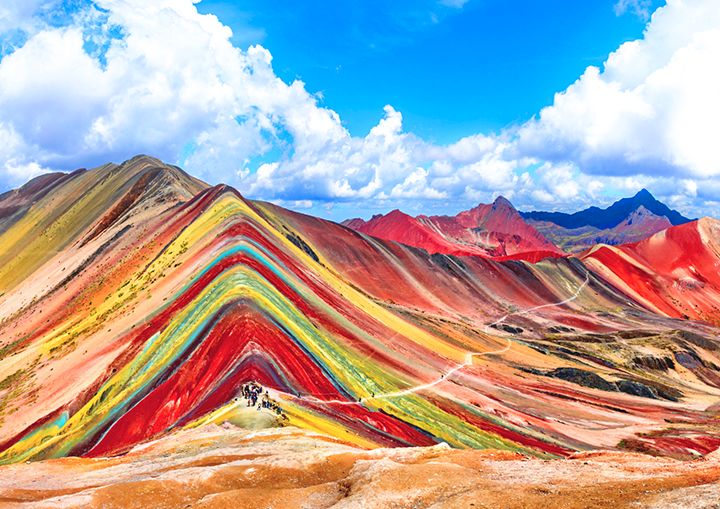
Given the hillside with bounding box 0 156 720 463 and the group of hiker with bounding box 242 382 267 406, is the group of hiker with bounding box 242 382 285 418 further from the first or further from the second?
the hillside with bounding box 0 156 720 463

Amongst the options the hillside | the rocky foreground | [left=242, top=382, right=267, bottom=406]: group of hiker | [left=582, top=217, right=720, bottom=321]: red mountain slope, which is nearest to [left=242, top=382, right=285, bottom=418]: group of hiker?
[left=242, top=382, right=267, bottom=406]: group of hiker

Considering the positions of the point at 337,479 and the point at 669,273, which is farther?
the point at 669,273

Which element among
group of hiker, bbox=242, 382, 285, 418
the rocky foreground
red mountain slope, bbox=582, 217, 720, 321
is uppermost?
red mountain slope, bbox=582, 217, 720, 321

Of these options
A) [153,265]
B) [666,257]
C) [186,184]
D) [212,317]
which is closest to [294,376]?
[212,317]

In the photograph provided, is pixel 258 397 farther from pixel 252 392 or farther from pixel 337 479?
pixel 337 479

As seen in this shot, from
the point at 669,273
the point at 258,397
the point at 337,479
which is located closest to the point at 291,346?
the point at 258,397

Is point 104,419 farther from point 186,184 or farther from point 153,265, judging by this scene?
point 186,184
